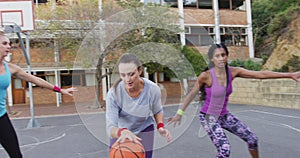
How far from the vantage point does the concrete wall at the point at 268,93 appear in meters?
11.2

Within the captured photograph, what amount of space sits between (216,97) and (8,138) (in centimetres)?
253

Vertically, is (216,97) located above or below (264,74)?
below

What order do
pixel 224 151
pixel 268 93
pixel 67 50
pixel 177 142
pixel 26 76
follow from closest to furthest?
pixel 224 151, pixel 26 76, pixel 177 142, pixel 67 50, pixel 268 93

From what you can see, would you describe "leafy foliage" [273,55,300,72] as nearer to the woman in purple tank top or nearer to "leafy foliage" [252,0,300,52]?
the woman in purple tank top

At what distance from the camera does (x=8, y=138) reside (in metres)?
3.41

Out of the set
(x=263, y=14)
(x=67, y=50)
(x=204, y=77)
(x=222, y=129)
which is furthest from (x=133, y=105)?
(x=263, y=14)

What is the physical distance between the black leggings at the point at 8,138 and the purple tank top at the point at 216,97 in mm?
2328

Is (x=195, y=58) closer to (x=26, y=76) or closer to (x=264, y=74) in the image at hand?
(x=264, y=74)

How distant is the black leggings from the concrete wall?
10.2 metres

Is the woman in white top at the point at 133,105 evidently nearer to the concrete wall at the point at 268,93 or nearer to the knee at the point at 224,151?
the knee at the point at 224,151

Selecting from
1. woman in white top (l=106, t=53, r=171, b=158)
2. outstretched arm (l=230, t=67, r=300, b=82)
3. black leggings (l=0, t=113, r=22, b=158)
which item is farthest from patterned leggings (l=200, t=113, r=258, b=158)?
black leggings (l=0, t=113, r=22, b=158)

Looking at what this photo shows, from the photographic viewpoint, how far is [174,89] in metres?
3.86

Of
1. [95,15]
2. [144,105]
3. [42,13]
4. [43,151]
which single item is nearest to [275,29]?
[95,15]

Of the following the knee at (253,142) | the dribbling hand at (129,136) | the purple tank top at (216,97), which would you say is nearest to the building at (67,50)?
the purple tank top at (216,97)
